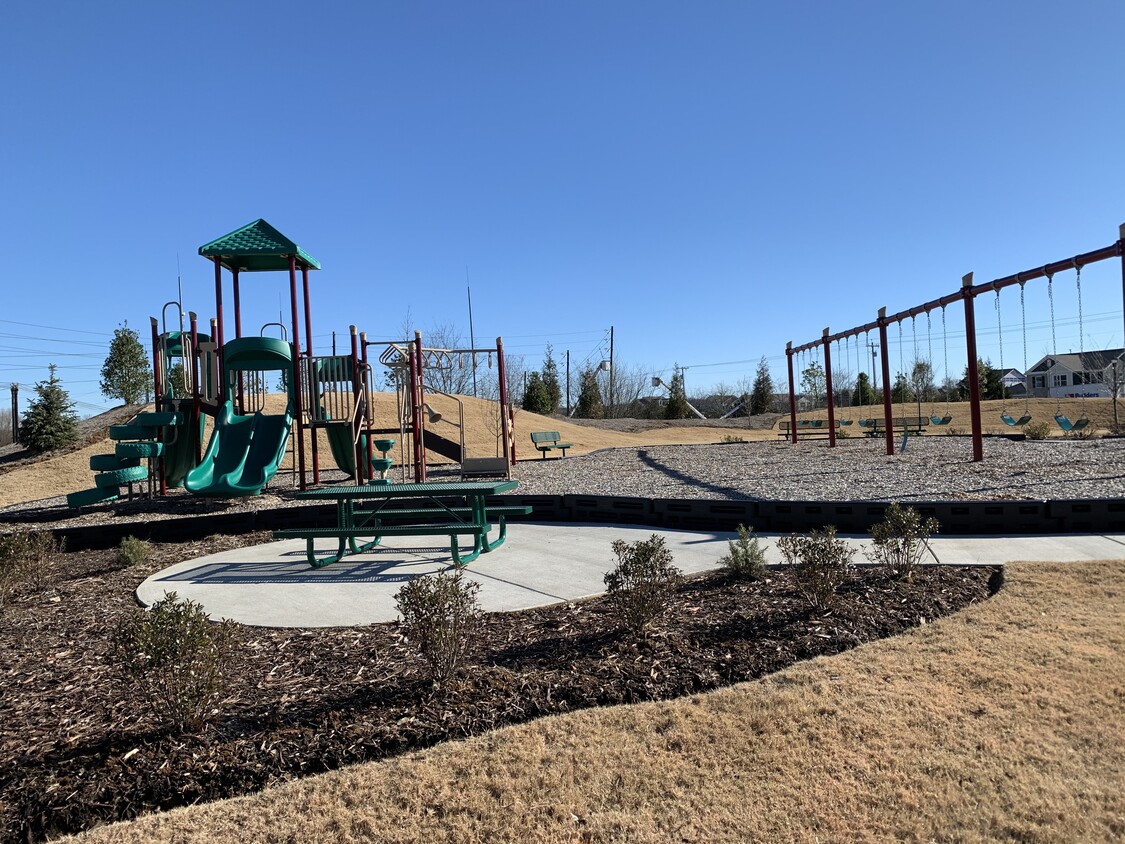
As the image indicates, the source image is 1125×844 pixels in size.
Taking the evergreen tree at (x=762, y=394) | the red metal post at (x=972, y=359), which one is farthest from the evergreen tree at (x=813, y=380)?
the red metal post at (x=972, y=359)

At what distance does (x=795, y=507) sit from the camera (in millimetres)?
8352

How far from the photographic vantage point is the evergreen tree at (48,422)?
74.8 feet

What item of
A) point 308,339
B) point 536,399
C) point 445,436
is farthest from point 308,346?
point 536,399

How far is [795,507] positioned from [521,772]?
6.19 metres

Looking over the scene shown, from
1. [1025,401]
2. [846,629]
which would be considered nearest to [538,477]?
[846,629]

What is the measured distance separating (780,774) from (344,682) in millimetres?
2302

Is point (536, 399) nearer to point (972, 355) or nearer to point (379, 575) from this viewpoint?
point (972, 355)

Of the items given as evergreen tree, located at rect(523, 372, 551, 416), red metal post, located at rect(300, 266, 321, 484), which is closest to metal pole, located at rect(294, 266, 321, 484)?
red metal post, located at rect(300, 266, 321, 484)

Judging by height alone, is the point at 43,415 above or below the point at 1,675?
above

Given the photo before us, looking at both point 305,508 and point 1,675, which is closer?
point 1,675

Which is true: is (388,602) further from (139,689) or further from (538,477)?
(538,477)

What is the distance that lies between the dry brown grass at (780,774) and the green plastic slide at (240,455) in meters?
9.05

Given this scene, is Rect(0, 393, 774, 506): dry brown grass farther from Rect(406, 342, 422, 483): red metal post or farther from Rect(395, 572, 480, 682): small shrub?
Rect(395, 572, 480, 682): small shrub

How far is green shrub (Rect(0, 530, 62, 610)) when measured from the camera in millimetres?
5871
